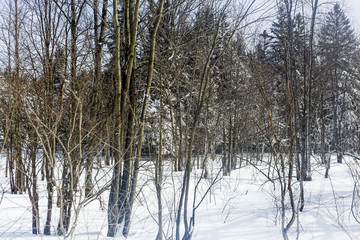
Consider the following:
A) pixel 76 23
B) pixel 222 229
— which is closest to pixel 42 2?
pixel 76 23

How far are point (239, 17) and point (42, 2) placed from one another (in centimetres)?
404

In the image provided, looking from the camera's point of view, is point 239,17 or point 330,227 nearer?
point 239,17

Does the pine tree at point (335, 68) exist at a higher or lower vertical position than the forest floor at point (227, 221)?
higher

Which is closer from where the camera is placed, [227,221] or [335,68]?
[227,221]

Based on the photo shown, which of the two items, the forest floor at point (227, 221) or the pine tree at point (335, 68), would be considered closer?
the forest floor at point (227, 221)

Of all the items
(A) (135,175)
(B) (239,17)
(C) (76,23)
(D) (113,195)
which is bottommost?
(D) (113,195)

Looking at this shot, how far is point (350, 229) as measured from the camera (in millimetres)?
4832

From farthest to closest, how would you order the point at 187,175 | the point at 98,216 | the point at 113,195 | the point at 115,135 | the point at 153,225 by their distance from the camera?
the point at 98,216 < the point at 153,225 < the point at 115,135 < the point at 113,195 < the point at 187,175

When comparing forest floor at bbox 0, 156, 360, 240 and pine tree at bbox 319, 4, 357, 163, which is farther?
pine tree at bbox 319, 4, 357, 163

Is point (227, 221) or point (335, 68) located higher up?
point (335, 68)

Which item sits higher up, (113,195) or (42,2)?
(42,2)

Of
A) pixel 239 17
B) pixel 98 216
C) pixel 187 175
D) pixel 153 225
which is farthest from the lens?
pixel 98 216

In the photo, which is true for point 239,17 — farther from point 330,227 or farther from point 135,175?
point 330,227

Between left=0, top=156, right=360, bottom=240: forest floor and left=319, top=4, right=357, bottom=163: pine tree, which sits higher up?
left=319, top=4, right=357, bottom=163: pine tree
